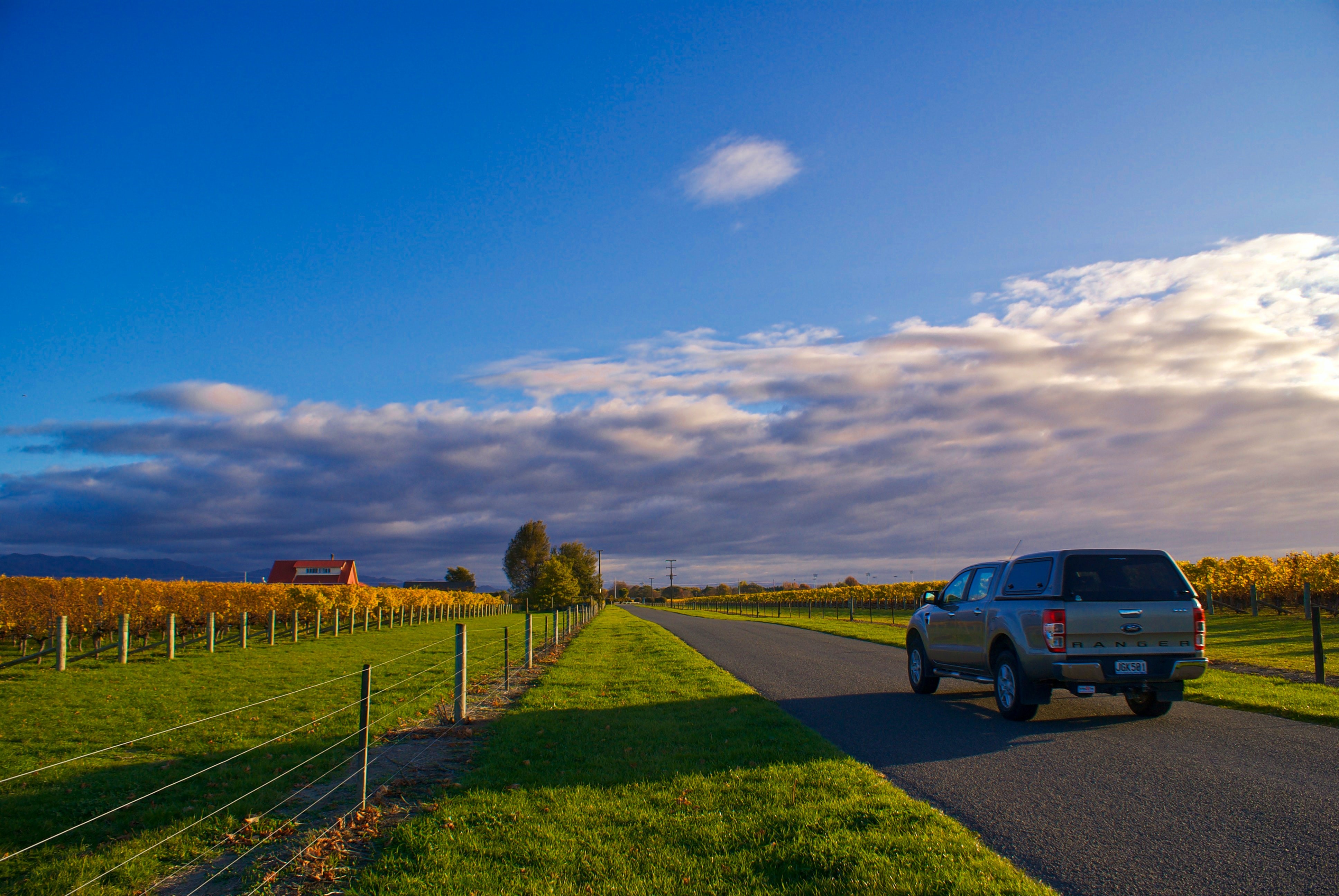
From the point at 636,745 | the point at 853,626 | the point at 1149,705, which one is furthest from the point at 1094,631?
the point at 853,626

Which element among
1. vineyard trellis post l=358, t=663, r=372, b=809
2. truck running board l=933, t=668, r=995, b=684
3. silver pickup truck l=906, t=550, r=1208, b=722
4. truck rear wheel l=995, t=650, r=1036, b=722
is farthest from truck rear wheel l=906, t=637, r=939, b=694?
vineyard trellis post l=358, t=663, r=372, b=809

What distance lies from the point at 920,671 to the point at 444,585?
137477 millimetres

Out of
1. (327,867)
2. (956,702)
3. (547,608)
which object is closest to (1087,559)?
(956,702)

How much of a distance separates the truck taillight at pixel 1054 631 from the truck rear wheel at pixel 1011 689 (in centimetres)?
56

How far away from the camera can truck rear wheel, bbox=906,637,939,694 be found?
12.8 meters

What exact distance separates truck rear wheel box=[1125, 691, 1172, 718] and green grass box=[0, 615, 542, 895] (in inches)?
394

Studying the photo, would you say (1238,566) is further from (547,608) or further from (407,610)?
(547,608)

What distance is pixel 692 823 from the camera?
19.1 feet

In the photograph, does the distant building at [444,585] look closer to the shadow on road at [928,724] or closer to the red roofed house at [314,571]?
the red roofed house at [314,571]

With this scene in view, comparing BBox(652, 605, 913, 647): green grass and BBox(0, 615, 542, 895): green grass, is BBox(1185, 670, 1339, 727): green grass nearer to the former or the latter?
BBox(652, 605, 913, 647): green grass

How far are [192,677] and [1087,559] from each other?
60.2ft

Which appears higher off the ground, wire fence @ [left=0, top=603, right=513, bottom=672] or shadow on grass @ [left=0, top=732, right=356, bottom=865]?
shadow on grass @ [left=0, top=732, right=356, bottom=865]

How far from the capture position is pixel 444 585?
141 meters

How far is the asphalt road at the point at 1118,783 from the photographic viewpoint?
4.79 m
